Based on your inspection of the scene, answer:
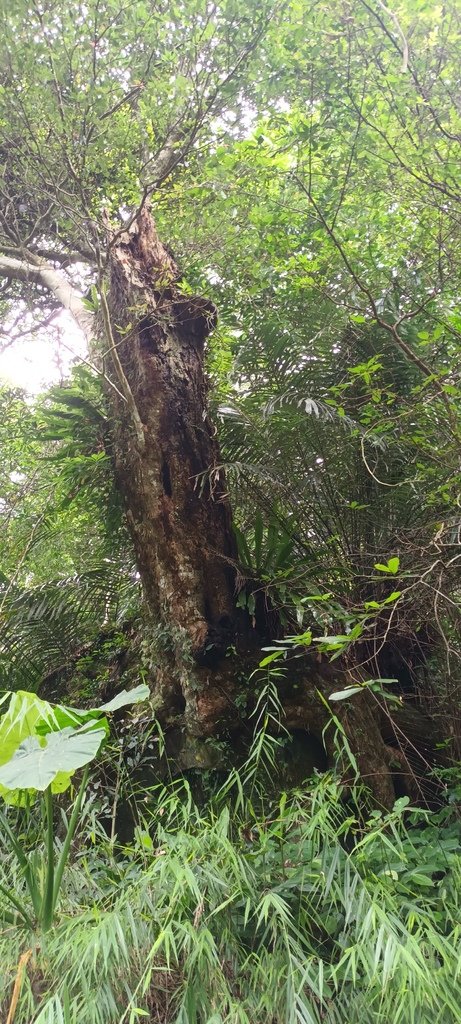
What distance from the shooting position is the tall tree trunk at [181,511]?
9.32 ft

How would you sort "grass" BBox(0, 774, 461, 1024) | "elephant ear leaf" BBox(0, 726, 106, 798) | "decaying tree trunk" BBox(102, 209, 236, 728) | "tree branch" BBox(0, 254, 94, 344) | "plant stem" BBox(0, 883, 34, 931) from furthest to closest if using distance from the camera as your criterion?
"tree branch" BBox(0, 254, 94, 344)
"decaying tree trunk" BBox(102, 209, 236, 728)
"plant stem" BBox(0, 883, 34, 931)
"elephant ear leaf" BBox(0, 726, 106, 798)
"grass" BBox(0, 774, 461, 1024)

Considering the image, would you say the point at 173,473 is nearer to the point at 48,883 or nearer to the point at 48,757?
the point at 48,757

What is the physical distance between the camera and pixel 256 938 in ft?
6.07

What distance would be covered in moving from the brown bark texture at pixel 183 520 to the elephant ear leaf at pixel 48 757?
102 cm

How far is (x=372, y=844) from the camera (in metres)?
1.95

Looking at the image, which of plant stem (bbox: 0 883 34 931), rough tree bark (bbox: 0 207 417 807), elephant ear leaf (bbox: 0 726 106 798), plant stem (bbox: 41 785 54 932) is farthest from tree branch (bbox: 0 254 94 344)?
plant stem (bbox: 0 883 34 931)

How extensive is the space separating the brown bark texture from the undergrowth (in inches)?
26.5

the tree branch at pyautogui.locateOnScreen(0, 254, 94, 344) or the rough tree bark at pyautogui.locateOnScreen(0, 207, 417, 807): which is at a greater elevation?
the tree branch at pyautogui.locateOnScreen(0, 254, 94, 344)

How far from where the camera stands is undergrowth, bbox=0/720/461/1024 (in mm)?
1537

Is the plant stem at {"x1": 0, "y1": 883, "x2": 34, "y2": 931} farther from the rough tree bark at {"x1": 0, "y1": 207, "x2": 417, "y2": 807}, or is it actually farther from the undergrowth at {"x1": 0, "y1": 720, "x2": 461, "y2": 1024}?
the rough tree bark at {"x1": 0, "y1": 207, "x2": 417, "y2": 807}

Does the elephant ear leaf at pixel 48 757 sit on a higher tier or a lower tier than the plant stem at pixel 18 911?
higher

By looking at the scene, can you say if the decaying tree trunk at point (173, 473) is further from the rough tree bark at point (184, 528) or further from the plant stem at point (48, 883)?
the plant stem at point (48, 883)

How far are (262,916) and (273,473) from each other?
2111mm

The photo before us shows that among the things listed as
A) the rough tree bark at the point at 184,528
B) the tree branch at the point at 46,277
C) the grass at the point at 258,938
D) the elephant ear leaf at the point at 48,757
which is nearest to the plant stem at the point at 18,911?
the grass at the point at 258,938
